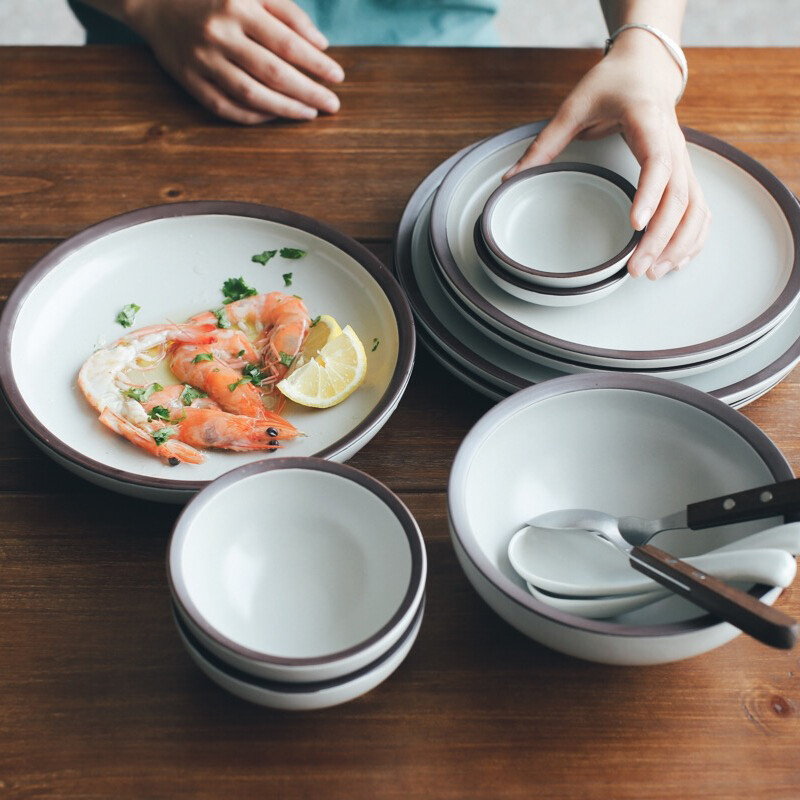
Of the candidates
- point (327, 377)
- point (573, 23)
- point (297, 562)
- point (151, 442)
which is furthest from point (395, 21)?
point (573, 23)

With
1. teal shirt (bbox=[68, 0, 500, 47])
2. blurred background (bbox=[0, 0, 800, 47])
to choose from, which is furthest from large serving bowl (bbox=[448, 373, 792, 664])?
blurred background (bbox=[0, 0, 800, 47])

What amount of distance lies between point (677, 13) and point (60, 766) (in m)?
1.18

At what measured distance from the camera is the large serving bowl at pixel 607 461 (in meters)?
0.74

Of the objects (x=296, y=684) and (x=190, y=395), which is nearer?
(x=296, y=684)

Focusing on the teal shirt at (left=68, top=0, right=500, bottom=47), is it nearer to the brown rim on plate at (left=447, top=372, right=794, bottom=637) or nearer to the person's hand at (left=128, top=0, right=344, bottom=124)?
the person's hand at (left=128, top=0, right=344, bottom=124)

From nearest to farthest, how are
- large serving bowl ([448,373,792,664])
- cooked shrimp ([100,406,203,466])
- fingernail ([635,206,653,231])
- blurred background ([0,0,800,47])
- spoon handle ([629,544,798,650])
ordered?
spoon handle ([629,544,798,650])
large serving bowl ([448,373,792,664])
cooked shrimp ([100,406,203,466])
fingernail ([635,206,653,231])
blurred background ([0,0,800,47])

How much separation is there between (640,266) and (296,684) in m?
0.56

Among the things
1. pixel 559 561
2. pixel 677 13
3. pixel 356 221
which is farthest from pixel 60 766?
pixel 677 13

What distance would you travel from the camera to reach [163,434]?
861mm

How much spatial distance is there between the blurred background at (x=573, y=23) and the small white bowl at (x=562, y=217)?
2282 millimetres

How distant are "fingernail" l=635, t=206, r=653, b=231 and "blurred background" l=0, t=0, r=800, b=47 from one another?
236 cm

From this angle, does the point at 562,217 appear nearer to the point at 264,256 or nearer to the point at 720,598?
the point at 264,256

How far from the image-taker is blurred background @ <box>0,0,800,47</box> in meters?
3.12

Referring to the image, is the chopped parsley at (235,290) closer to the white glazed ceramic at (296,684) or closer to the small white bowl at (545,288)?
the small white bowl at (545,288)
